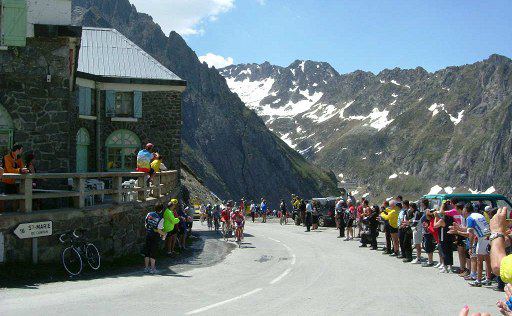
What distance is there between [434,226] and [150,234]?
757 centimetres

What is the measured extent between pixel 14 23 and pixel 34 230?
7816 millimetres

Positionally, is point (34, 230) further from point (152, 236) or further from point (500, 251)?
point (500, 251)

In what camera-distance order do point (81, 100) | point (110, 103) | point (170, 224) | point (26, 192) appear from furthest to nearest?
point (110, 103) < point (81, 100) < point (170, 224) < point (26, 192)

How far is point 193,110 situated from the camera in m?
177

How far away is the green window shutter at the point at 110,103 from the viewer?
3016 cm

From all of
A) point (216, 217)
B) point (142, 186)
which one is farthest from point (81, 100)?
point (142, 186)

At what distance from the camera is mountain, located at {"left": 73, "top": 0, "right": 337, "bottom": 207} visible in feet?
574

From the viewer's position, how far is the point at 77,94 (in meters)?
28.7

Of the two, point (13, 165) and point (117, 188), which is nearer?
point (13, 165)

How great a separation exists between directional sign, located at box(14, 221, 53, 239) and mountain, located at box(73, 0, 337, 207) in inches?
5931

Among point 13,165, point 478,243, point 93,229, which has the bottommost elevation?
point 478,243

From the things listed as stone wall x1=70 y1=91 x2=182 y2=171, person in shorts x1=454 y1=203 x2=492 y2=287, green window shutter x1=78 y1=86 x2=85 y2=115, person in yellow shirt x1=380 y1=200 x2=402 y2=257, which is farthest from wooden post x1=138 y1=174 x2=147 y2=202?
stone wall x1=70 y1=91 x2=182 y2=171

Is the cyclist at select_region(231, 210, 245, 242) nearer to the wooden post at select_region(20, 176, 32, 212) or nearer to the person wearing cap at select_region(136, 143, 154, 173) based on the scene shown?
the person wearing cap at select_region(136, 143, 154, 173)

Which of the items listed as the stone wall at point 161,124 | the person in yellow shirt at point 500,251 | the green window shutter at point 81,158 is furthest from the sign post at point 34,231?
the stone wall at point 161,124
